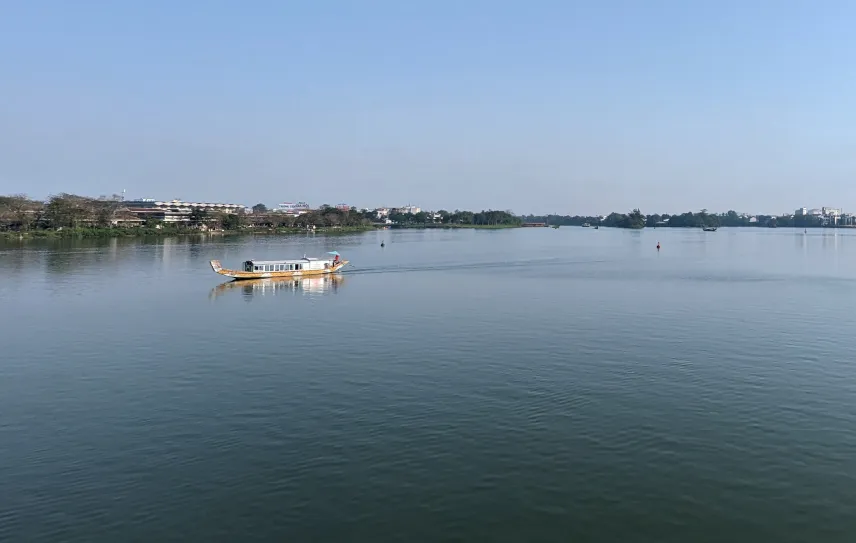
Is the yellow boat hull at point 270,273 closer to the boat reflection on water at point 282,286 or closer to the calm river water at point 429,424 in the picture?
the boat reflection on water at point 282,286

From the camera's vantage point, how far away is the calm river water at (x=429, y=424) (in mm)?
9648

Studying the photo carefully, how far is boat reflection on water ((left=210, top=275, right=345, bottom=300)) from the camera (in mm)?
36787

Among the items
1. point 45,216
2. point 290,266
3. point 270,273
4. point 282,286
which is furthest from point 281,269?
point 45,216

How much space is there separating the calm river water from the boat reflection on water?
24.4ft

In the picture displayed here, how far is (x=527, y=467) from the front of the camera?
11.3 m

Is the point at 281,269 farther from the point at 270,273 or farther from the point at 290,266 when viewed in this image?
the point at 270,273

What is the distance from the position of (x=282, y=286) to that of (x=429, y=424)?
2818cm

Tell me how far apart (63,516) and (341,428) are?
5292mm

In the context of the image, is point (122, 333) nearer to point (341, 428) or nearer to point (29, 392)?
point (29, 392)

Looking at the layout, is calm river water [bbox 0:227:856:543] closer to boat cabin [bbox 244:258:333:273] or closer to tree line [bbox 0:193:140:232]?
boat cabin [bbox 244:258:333:273]

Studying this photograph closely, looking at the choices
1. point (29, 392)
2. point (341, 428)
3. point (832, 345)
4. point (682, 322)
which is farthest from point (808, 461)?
point (29, 392)

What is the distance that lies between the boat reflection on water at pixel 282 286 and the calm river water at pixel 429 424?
24.4 feet

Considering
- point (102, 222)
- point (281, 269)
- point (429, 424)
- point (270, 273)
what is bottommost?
point (429, 424)

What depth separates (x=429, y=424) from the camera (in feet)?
44.3
